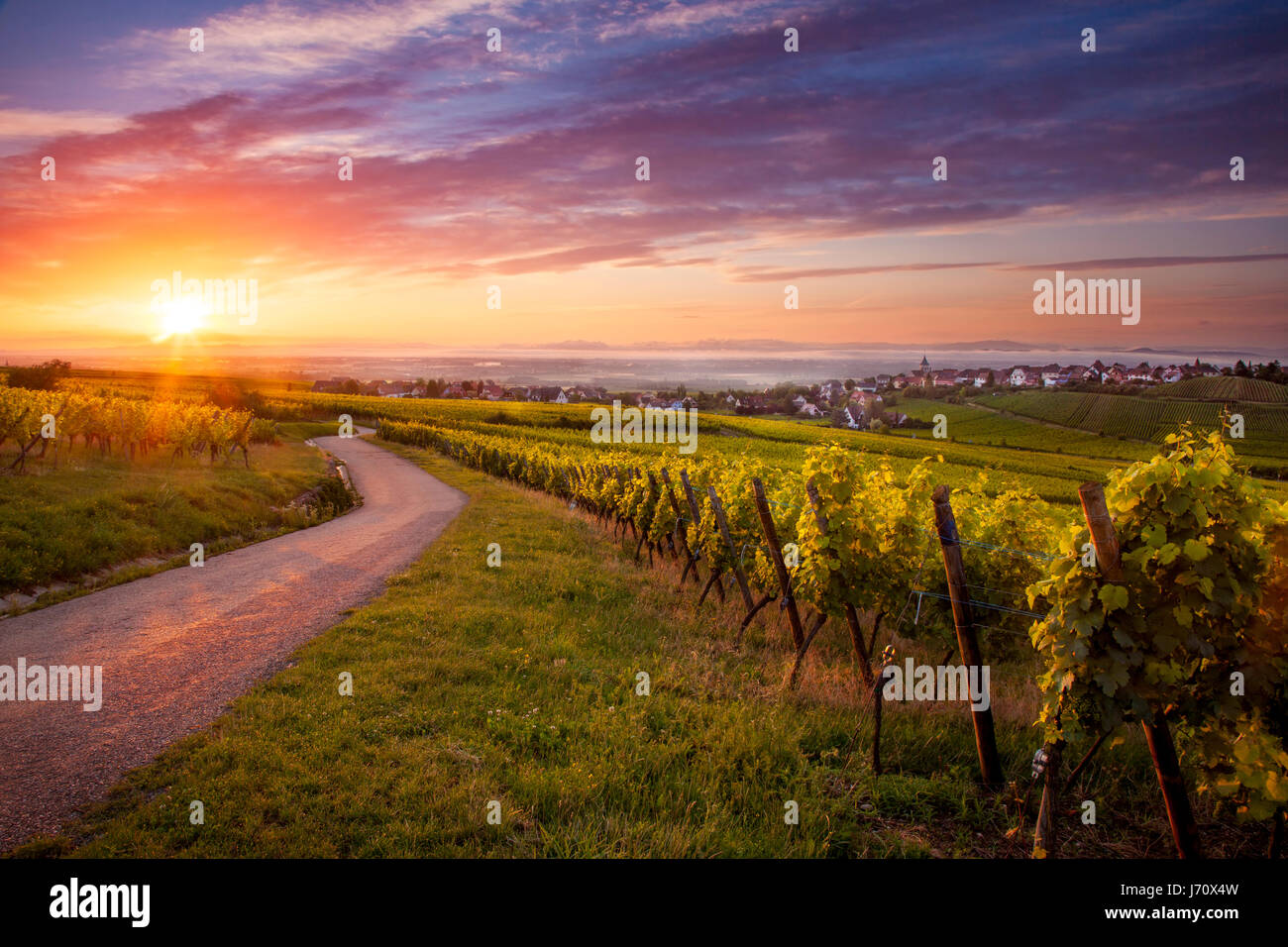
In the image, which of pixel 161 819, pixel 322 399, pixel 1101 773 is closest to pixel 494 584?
pixel 161 819

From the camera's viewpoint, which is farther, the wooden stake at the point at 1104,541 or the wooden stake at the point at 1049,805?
the wooden stake at the point at 1049,805

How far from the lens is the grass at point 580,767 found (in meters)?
4.80

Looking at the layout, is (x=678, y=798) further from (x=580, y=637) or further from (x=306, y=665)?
(x=306, y=665)

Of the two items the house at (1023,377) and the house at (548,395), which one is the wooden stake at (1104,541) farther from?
the house at (1023,377)

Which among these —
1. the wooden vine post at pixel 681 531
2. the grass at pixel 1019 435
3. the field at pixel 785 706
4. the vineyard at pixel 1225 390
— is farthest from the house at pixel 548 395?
the field at pixel 785 706

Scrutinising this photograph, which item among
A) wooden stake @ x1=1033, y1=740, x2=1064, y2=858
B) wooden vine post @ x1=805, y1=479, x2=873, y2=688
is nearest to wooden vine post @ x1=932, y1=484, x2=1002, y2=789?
wooden stake @ x1=1033, y1=740, x2=1064, y2=858

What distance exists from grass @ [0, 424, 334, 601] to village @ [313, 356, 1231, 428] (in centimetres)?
5849

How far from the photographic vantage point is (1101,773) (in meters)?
5.80

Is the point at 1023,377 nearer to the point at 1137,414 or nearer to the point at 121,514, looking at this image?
the point at 1137,414

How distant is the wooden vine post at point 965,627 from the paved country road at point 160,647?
25.1ft

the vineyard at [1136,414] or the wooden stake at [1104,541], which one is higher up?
the vineyard at [1136,414]

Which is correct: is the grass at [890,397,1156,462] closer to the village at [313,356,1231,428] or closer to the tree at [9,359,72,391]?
the village at [313,356,1231,428]

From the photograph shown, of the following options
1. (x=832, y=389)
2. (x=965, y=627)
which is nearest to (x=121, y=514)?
(x=965, y=627)

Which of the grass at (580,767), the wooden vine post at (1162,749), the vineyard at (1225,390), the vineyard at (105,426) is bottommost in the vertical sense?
the grass at (580,767)
